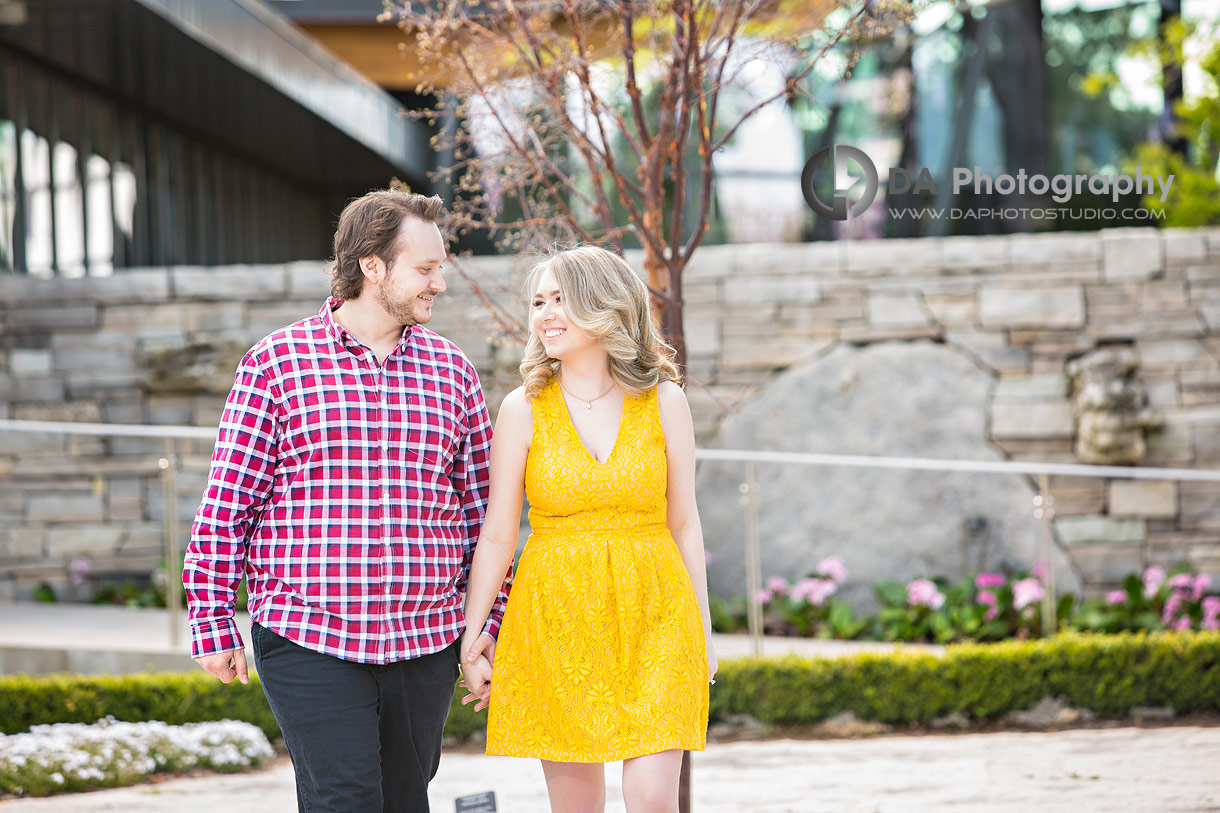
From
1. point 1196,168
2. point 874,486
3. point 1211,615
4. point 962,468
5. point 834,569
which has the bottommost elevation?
point 1211,615

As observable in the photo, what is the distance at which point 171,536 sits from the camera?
6.34 metres

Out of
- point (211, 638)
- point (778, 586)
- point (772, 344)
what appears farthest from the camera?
point (772, 344)

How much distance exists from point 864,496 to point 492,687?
4.71 metres

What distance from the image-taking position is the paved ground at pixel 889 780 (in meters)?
4.16

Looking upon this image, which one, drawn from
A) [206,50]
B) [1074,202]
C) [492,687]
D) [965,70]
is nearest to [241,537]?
[492,687]

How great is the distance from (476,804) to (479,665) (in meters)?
0.49

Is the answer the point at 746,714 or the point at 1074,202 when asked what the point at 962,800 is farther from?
the point at 1074,202

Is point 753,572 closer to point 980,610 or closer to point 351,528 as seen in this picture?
point 980,610

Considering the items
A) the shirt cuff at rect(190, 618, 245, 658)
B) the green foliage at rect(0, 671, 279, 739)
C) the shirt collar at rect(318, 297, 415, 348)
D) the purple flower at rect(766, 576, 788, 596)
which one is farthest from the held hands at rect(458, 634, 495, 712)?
the purple flower at rect(766, 576, 788, 596)

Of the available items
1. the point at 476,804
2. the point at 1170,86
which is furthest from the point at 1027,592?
the point at 1170,86

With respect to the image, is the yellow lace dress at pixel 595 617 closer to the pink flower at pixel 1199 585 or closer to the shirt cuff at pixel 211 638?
the shirt cuff at pixel 211 638

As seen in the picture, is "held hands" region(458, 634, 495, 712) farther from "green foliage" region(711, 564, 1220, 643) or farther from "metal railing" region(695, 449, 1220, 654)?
"green foliage" region(711, 564, 1220, 643)

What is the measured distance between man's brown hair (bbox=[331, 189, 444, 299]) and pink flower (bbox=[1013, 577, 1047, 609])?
15.1ft

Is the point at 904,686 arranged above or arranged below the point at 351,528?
below
